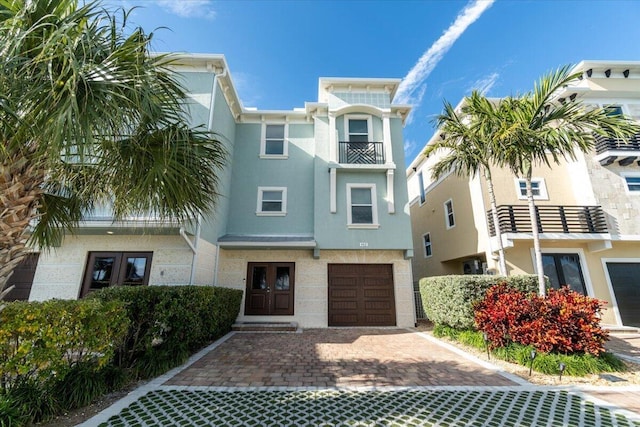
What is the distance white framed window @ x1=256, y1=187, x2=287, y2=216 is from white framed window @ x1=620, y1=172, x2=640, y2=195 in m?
15.5

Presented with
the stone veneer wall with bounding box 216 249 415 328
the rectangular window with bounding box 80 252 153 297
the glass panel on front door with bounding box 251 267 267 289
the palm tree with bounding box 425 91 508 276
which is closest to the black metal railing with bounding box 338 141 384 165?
the palm tree with bounding box 425 91 508 276

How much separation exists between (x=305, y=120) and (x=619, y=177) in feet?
48.2

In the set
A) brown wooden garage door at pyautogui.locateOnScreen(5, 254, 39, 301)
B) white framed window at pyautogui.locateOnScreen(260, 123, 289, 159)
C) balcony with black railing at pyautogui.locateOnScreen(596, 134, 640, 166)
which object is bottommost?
brown wooden garage door at pyautogui.locateOnScreen(5, 254, 39, 301)

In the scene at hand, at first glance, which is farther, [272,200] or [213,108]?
[272,200]

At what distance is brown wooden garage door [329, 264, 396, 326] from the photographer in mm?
10992

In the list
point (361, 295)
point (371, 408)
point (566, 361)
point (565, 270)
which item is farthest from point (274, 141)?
point (565, 270)

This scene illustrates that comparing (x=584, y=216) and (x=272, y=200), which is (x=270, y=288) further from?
(x=584, y=216)

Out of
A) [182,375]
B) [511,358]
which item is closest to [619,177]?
[511,358]

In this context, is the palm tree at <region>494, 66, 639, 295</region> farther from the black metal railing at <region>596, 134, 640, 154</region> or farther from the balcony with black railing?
the black metal railing at <region>596, 134, 640, 154</region>

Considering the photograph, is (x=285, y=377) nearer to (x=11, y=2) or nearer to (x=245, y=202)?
(x=11, y=2)

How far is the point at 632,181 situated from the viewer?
38.7 feet

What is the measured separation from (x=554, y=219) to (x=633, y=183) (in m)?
4.71

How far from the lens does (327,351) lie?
22.8 feet

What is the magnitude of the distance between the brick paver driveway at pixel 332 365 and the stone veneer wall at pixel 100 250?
2.98 metres
